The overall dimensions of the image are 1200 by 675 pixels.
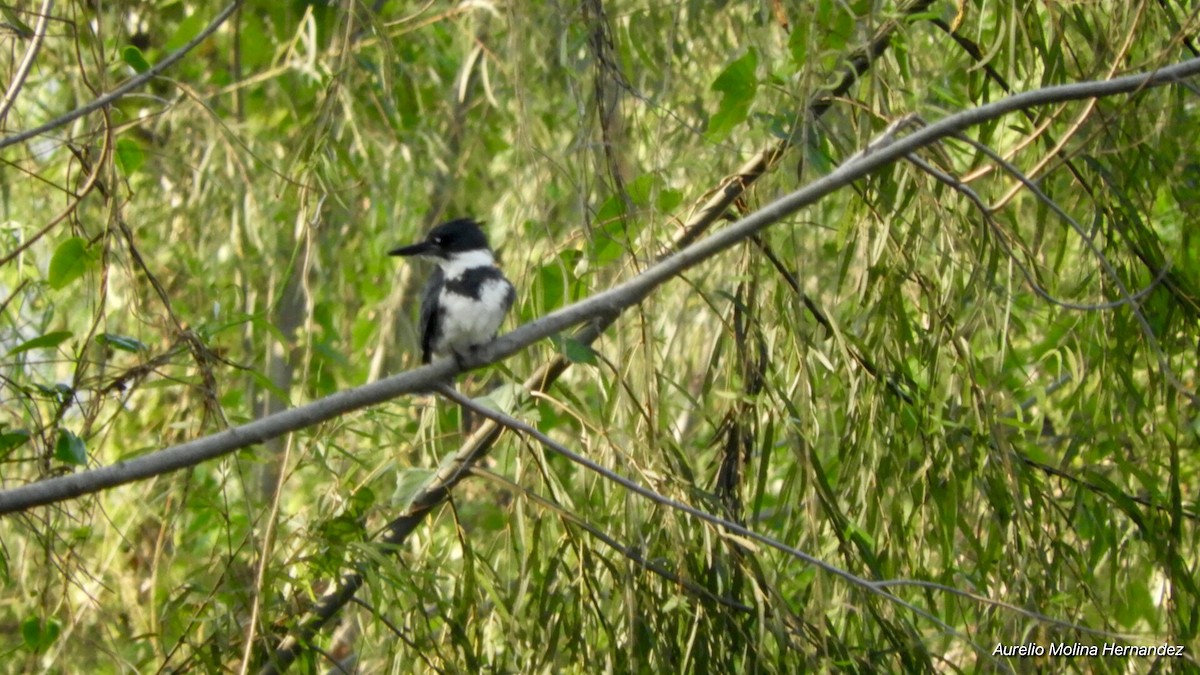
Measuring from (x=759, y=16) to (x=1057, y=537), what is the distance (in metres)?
0.82

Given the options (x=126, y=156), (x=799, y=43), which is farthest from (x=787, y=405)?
(x=126, y=156)

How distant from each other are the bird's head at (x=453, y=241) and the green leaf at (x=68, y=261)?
68 centimetres

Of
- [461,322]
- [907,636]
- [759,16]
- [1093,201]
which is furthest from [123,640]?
[1093,201]

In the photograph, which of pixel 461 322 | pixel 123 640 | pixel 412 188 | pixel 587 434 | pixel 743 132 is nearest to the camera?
pixel 587 434

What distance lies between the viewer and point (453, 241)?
2.59 metres

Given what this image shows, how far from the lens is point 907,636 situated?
1.66m

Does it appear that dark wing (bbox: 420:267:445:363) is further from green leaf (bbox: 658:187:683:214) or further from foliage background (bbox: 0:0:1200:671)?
green leaf (bbox: 658:187:683:214)

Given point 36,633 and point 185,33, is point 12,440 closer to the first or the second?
point 36,633

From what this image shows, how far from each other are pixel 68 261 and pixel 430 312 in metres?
0.68

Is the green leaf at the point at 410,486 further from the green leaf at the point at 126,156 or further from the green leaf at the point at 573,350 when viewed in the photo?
the green leaf at the point at 126,156

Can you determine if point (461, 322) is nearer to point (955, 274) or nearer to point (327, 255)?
point (955, 274)

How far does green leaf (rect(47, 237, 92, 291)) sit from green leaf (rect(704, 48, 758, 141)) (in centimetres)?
89

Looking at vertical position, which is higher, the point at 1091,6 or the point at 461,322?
the point at 1091,6

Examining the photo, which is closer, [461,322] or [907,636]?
[907,636]
